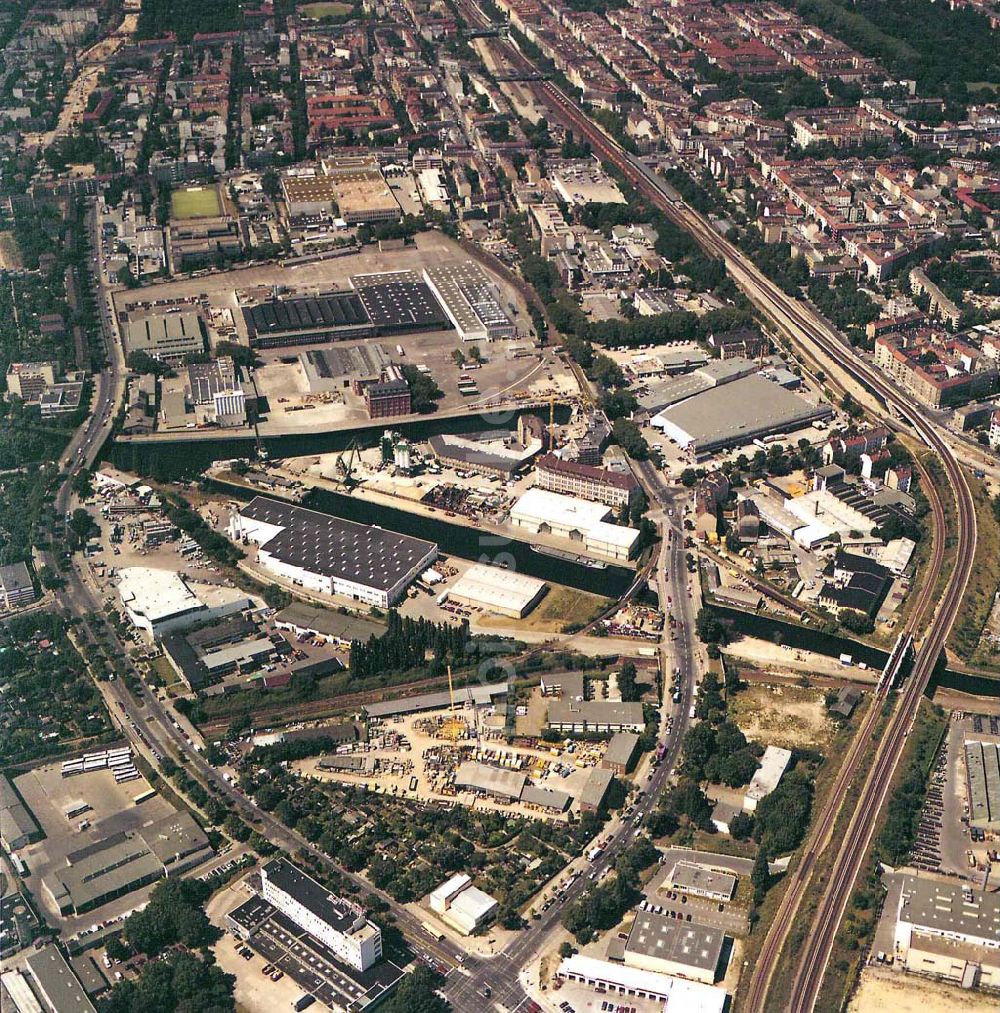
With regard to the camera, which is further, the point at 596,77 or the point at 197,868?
the point at 596,77

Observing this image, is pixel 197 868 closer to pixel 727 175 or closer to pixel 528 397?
pixel 528 397

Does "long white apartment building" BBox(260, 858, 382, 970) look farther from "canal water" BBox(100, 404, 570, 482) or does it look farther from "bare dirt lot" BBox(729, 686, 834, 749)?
"canal water" BBox(100, 404, 570, 482)

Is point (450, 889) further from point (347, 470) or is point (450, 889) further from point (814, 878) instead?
point (347, 470)

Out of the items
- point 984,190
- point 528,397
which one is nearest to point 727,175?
point 984,190

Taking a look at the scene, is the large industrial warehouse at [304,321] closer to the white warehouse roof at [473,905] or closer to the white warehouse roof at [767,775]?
the white warehouse roof at [767,775]

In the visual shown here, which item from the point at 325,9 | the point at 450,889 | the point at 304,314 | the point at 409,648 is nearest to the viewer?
the point at 450,889

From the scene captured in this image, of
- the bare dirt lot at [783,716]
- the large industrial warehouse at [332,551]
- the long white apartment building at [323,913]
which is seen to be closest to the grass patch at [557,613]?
the large industrial warehouse at [332,551]

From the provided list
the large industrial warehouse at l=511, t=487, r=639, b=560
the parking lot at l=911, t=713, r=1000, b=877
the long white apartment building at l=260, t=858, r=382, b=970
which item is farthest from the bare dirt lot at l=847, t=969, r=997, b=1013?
the large industrial warehouse at l=511, t=487, r=639, b=560

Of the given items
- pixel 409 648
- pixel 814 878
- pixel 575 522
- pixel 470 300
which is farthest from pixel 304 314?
pixel 814 878
